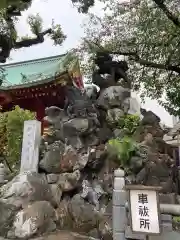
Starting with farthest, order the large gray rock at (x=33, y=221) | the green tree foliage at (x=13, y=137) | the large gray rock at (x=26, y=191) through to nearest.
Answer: the green tree foliage at (x=13, y=137), the large gray rock at (x=26, y=191), the large gray rock at (x=33, y=221)

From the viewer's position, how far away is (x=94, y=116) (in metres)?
9.85

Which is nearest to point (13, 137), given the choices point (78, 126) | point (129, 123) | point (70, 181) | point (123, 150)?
point (78, 126)

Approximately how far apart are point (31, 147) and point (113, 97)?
116 inches

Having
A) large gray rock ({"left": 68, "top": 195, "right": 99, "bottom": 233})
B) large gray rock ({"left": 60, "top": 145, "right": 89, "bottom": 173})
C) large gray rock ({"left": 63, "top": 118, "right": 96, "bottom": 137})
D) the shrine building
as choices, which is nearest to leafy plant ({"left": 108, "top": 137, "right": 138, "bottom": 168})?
large gray rock ({"left": 60, "top": 145, "right": 89, "bottom": 173})

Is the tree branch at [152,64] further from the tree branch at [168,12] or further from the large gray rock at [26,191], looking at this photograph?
the large gray rock at [26,191]

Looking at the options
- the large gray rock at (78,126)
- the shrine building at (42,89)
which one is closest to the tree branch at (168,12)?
the large gray rock at (78,126)

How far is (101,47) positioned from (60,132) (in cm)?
426

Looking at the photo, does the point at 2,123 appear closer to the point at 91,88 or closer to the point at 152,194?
the point at 91,88

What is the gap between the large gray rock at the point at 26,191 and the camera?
26.3ft

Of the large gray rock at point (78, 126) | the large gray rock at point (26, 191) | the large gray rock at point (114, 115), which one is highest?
the large gray rock at point (114, 115)

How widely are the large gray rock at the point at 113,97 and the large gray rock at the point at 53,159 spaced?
6.48ft

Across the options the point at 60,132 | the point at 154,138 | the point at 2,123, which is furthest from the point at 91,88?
the point at 2,123

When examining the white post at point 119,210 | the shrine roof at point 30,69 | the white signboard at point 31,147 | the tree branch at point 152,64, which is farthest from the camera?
the shrine roof at point 30,69

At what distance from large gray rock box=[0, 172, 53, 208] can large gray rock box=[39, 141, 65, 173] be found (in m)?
0.47
